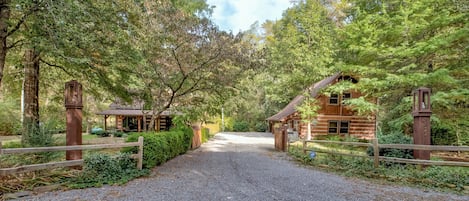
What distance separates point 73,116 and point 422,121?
943 centimetres

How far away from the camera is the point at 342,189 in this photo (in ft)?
18.1

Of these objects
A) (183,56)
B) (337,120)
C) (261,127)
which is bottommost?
(261,127)

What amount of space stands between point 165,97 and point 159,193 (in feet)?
20.8

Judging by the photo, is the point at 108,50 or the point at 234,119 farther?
the point at 234,119

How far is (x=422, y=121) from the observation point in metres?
7.09

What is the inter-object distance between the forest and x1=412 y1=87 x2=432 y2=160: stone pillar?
10.6ft

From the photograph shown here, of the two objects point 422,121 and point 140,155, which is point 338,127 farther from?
point 140,155

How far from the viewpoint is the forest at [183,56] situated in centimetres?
666

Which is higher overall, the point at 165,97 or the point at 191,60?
the point at 191,60

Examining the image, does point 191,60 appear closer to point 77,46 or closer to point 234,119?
point 77,46

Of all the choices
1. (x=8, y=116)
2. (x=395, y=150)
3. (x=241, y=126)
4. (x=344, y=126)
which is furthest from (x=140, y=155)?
(x=241, y=126)

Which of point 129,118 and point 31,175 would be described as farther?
point 129,118

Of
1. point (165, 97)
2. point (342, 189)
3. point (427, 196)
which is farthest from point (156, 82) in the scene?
point (427, 196)

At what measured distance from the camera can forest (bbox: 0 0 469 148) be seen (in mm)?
6656
